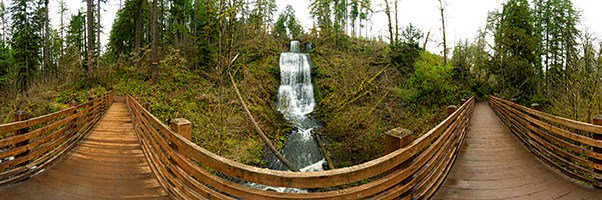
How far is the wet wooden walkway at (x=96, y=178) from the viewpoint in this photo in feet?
11.6

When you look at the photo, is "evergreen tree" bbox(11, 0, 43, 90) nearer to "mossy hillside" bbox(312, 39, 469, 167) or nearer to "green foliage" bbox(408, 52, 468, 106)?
"mossy hillside" bbox(312, 39, 469, 167)

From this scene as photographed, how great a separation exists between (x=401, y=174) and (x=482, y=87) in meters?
22.7

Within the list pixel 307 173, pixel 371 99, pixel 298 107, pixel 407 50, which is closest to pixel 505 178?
pixel 307 173

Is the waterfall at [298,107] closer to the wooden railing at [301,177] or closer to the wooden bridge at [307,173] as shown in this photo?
the wooden bridge at [307,173]

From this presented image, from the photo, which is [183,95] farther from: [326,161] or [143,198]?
[143,198]

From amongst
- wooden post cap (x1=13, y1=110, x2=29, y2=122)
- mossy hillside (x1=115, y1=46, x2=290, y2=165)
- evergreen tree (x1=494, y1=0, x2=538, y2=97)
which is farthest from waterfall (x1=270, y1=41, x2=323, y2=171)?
evergreen tree (x1=494, y1=0, x2=538, y2=97)

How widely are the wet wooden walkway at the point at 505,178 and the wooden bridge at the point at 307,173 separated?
0.04ft

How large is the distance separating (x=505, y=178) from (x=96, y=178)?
259 inches

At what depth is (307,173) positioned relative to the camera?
1928mm

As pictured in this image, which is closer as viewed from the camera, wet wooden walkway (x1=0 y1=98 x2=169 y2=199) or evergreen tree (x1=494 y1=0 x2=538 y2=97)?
wet wooden walkway (x1=0 y1=98 x2=169 y2=199)

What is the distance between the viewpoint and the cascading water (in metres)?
11.4

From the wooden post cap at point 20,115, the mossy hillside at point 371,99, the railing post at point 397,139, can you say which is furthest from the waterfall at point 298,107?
the railing post at point 397,139

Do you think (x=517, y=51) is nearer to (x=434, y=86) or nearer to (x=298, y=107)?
(x=434, y=86)

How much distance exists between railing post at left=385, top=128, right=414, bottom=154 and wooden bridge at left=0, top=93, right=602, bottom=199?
13mm
